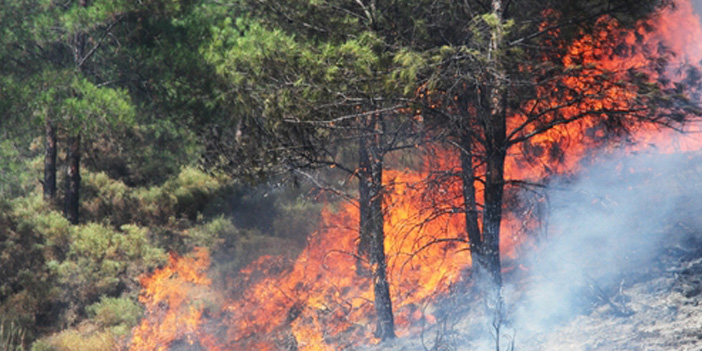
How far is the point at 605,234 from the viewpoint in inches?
532

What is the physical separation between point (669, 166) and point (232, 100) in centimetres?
975

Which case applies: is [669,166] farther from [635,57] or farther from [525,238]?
[525,238]

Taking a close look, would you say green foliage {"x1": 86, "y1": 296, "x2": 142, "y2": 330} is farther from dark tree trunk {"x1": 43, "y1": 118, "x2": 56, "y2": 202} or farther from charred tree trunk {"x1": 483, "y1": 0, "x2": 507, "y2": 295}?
charred tree trunk {"x1": 483, "y1": 0, "x2": 507, "y2": 295}

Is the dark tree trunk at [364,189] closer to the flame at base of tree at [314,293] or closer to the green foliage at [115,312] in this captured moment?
the flame at base of tree at [314,293]

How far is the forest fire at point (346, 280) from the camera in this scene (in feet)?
48.8

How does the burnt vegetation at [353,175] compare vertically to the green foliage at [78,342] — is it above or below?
above

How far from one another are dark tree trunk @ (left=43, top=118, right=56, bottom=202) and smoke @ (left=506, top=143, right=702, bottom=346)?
1331 cm

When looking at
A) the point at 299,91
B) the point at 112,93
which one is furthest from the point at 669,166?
the point at 112,93

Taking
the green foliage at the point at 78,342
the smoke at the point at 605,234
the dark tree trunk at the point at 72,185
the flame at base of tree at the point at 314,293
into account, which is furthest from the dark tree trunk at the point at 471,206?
the dark tree trunk at the point at 72,185

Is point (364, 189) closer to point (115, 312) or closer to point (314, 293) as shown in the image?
point (314, 293)

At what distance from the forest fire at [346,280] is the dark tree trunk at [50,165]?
4.38 m

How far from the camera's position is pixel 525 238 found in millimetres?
14844

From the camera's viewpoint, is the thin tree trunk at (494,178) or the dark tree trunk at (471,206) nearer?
the thin tree trunk at (494,178)

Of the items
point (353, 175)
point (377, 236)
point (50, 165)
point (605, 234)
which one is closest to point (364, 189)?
point (377, 236)
